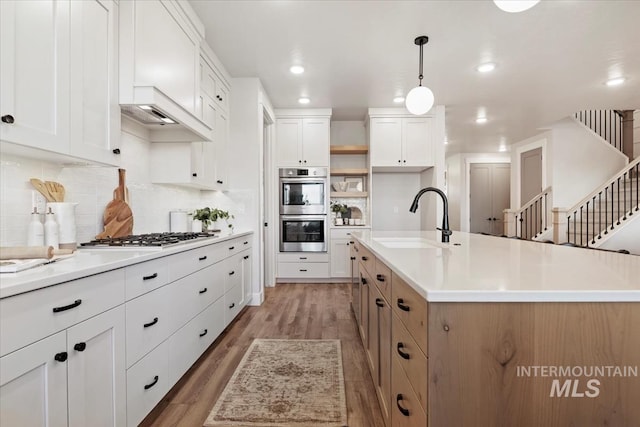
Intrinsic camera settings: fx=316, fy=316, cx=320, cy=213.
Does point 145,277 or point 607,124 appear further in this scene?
point 607,124

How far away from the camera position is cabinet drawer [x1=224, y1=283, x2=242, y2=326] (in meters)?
2.78

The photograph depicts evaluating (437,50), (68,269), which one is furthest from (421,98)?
(68,269)

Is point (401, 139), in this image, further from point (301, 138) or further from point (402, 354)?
point (402, 354)

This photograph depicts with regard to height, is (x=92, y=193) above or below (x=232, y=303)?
above

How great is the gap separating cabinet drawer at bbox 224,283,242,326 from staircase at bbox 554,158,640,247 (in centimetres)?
532

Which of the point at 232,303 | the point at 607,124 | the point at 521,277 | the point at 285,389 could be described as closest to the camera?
the point at 521,277

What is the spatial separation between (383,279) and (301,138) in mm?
3766

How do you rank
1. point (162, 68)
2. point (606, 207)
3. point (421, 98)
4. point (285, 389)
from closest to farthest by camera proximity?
point (285, 389), point (162, 68), point (421, 98), point (606, 207)

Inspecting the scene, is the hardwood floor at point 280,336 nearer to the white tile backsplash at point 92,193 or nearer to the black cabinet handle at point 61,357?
the black cabinet handle at point 61,357

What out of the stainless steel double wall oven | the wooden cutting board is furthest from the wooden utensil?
the stainless steel double wall oven

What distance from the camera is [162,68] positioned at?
2.10 meters

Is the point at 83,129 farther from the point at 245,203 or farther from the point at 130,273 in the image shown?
the point at 245,203

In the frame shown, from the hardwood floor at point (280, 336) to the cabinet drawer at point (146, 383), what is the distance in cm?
14

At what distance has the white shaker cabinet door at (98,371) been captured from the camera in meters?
1.12
